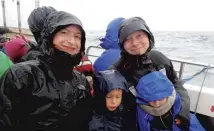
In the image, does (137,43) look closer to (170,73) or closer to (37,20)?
(170,73)

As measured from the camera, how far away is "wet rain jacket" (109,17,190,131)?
2.49 metres

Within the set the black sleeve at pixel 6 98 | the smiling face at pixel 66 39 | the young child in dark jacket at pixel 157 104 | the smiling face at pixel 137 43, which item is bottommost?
the young child in dark jacket at pixel 157 104

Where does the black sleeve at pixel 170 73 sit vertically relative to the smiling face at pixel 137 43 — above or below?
below

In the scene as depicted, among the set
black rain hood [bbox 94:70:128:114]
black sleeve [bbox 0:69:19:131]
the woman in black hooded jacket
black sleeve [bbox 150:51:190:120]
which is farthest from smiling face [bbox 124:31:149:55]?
black sleeve [bbox 0:69:19:131]

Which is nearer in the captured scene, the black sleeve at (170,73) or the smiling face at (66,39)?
the smiling face at (66,39)

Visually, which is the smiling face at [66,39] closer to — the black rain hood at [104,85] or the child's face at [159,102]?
the black rain hood at [104,85]

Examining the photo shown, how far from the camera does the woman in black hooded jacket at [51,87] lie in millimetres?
1661

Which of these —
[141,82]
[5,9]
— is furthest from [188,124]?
[5,9]

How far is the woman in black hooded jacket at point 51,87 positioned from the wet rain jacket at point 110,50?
3.23 ft

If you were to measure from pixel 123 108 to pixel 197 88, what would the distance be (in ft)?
4.65

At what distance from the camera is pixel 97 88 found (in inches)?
94.9

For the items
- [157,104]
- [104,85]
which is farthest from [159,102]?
[104,85]

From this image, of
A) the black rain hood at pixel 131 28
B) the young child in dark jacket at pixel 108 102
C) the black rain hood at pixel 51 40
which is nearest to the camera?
the black rain hood at pixel 51 40

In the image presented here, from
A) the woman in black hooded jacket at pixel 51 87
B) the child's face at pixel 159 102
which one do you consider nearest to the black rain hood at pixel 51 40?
the woman in black hooded jacket at pixel 51 87
